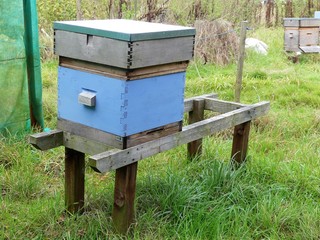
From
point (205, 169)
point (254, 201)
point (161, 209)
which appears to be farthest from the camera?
point (205, 169)

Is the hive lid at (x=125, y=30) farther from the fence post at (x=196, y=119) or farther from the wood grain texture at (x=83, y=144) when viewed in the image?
the fence post at (x=196, y=119)

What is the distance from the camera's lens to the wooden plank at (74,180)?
341 cm

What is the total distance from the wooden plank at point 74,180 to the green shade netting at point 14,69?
65.7 inches

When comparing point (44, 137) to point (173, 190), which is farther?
point (173, 190)

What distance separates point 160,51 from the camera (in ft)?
9.88

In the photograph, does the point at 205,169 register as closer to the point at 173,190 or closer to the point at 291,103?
the point at 173,190

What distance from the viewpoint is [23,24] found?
4922mm

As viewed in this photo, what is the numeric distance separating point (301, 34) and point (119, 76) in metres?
7.98

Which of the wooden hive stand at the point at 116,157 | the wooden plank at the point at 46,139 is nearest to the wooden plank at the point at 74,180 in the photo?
the wooden hive stand at the point at 116,157

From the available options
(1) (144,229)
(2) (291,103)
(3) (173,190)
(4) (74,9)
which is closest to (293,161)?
(3) (173,190)

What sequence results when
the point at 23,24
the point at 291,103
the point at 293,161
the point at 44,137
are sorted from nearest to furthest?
the point at 44,137, the point at 293,161, the point at 23,24, the point at 291,103

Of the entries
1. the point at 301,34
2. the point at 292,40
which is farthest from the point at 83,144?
the point at 301,34

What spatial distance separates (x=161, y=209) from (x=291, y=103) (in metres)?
3.70

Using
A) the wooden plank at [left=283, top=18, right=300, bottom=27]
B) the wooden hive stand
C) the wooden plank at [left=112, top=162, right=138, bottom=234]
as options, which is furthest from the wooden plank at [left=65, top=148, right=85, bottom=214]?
the wooden plank at [left=283, top=18, right=300, bottom=27]
